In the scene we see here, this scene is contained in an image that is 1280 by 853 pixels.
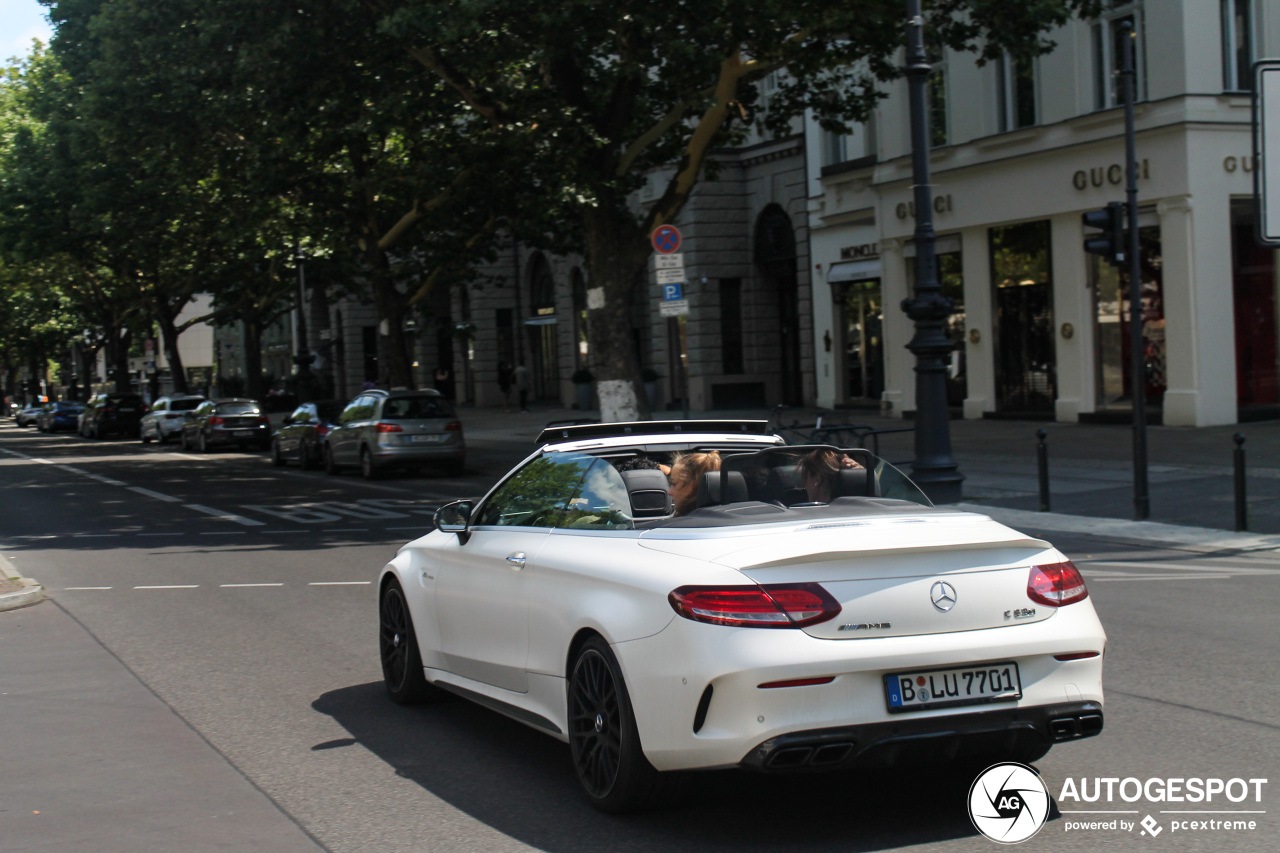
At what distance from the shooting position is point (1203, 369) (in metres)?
22.5

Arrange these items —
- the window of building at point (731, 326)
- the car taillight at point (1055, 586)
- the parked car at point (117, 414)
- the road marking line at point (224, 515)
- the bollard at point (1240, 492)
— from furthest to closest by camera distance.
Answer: the parked car at point (117, 414) → the window of building at point (731, 326) → the road marking line at point (224, 515) → the bollard at point (1240, 492) → the car taillight at point (1055, 586)

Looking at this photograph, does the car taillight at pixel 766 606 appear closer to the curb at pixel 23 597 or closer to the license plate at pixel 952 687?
the license plate at pixel 952 687

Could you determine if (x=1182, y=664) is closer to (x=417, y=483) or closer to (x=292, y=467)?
(x=417, y=483)

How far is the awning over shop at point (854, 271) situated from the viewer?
31.0m

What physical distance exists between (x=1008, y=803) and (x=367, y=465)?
20503mm

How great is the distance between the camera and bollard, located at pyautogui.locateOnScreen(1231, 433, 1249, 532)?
12.7 metres

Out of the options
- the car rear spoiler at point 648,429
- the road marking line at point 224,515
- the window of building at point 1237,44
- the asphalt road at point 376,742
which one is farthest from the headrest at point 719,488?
the window of building at point 1237,44

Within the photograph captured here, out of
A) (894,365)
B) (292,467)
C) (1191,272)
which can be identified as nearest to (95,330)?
(292,467)

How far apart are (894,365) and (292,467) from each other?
525 inches

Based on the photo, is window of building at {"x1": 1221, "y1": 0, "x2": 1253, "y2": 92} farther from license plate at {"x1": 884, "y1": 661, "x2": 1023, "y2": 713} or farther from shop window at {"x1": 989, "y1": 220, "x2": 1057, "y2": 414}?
license plate at {"x1": 884, "y1": 661, "x2": 1023, "y2": 713}

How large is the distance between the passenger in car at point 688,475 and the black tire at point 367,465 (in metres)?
19.0

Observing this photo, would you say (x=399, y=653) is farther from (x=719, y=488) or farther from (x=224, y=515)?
(x=224, y=515)

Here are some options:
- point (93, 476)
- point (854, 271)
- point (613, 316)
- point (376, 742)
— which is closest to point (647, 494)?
point (376, 742)

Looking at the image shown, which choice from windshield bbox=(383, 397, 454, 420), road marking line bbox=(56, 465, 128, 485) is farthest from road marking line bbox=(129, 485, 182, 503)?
windshield bbox=(383, 397, 454, 420)
